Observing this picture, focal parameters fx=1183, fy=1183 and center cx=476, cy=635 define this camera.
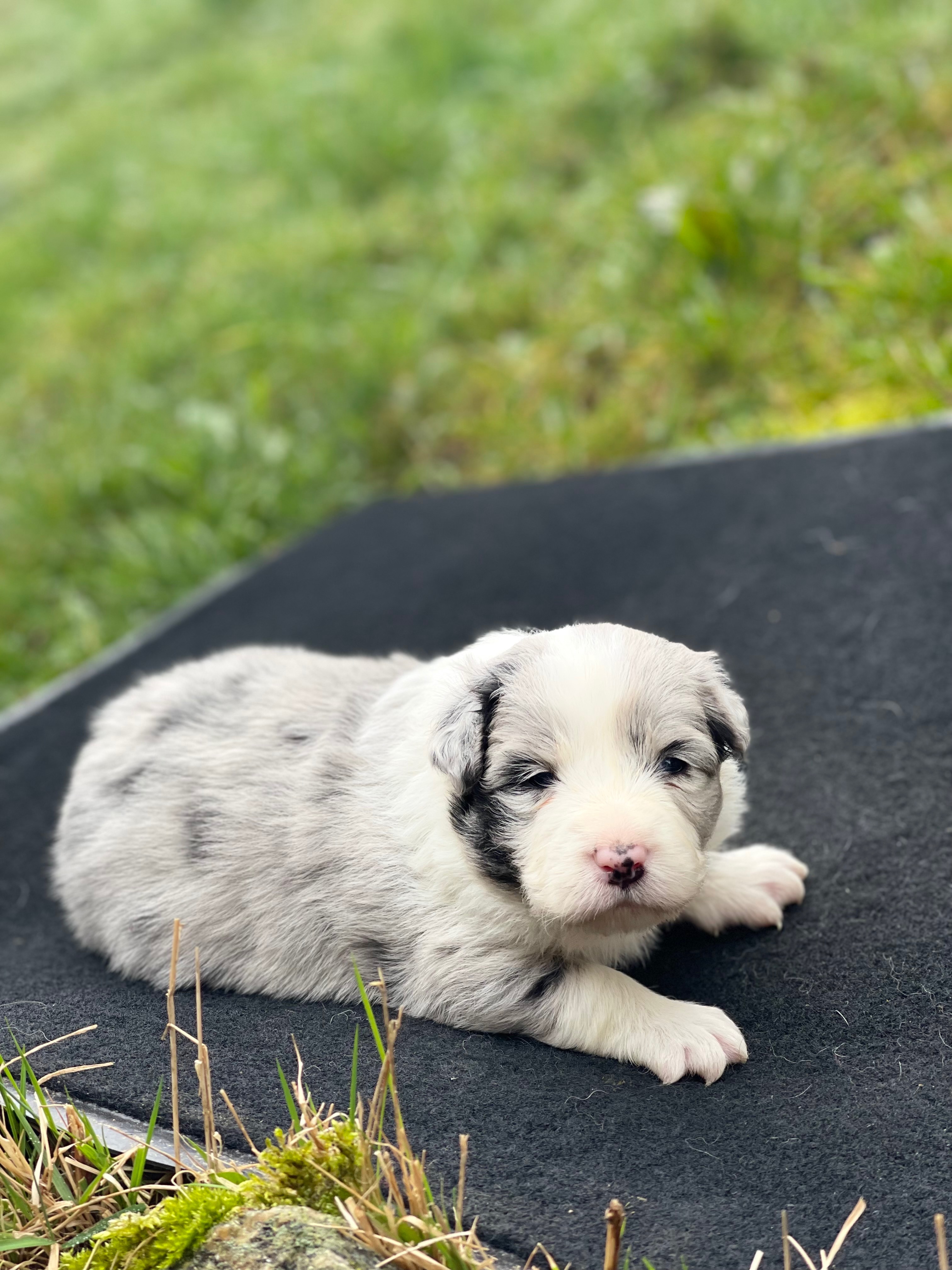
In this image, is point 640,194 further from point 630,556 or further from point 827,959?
point 827,959

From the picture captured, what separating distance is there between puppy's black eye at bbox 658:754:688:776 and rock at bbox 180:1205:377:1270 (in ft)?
3.88

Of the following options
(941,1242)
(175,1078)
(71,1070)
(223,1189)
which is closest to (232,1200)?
(223,1189)

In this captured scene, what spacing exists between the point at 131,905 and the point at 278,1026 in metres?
0.58

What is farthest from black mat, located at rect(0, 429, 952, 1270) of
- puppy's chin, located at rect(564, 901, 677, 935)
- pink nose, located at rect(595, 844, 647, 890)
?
pink nose, located at rect(595, 844, 647, 890)

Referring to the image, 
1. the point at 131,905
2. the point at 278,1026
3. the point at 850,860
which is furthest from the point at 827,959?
the point at 131,905

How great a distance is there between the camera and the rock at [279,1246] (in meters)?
2.33

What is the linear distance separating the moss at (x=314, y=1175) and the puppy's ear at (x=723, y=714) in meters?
1.22

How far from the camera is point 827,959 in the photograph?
317cm

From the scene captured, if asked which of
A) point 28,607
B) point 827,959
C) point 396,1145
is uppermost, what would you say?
point 396,1145

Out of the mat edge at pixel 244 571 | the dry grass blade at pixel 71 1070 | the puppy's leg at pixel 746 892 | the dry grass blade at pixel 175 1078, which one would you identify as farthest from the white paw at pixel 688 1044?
the mat edge at pixel 244 571

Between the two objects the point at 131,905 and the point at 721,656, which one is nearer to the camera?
the point at 131,905

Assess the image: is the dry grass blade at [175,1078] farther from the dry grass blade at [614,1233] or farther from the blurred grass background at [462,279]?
the blurred grass background at [462,279]

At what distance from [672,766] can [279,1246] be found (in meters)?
1.30

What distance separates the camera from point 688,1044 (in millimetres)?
2816
